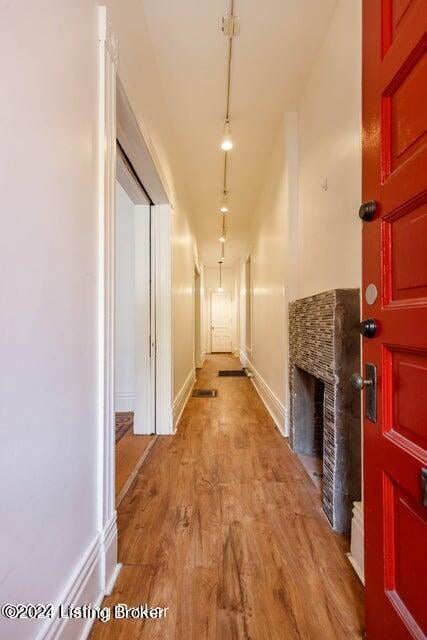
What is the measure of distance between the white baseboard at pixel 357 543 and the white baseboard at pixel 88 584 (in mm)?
998

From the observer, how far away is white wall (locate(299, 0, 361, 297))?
63.9 inches

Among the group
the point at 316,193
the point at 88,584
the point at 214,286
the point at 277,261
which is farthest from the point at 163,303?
the point at 214,286

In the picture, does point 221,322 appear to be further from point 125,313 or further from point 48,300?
point 48,300

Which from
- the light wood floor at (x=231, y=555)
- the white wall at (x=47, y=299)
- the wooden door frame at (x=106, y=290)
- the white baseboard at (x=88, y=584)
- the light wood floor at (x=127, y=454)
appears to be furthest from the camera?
the light wood floor at (x=127, y=454)

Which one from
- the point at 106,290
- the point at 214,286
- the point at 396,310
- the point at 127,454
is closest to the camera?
the point at 396,310

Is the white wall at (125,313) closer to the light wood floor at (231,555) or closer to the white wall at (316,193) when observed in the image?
the light wood floor at (231,555)

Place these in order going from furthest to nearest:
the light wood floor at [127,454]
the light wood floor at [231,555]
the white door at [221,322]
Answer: the white door at [221,322]
the light wood floor at [127,454]
the light wood floor at [231,555]

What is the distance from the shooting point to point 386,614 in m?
0.85

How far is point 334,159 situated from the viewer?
6.28 ft

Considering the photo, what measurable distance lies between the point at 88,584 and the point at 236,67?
3117mm

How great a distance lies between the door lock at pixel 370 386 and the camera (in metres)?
0.92

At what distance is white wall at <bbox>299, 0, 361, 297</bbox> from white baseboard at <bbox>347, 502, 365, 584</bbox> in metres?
1.07

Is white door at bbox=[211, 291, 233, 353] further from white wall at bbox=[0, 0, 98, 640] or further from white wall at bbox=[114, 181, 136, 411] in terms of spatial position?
white wall at bbox=[0, 0, 98, 640]

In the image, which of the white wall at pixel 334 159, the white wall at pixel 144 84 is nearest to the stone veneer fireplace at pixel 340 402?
the white wall at pixel 334 159
